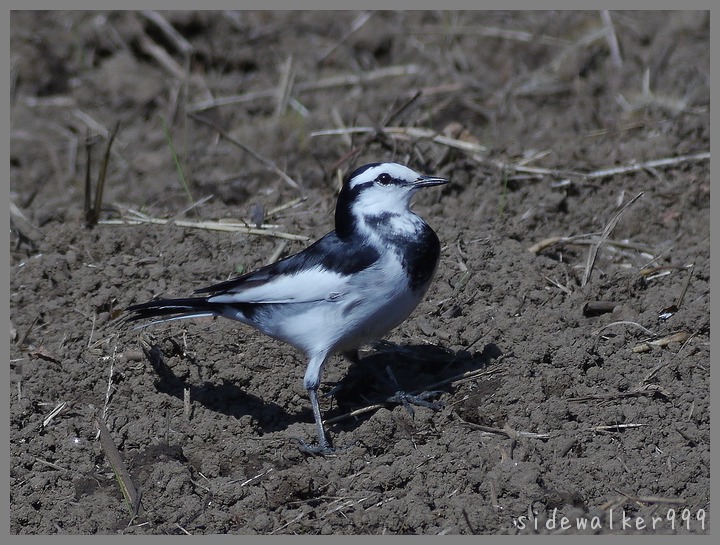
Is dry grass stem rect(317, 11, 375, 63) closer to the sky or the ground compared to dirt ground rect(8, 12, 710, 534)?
closer to the sky

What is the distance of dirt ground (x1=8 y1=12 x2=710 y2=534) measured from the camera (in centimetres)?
497

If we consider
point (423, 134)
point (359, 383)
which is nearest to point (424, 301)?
point (359, 383)

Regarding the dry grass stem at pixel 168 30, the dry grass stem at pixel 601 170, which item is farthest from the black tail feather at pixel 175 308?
the dry grass stem at pixel 168 30

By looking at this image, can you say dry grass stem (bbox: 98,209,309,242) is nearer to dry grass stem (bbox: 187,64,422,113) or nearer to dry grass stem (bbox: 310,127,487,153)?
dry grass stem (bbox: 310,127,487,153)

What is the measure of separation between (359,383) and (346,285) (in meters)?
0.90

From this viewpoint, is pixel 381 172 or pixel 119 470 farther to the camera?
pixel 381 172

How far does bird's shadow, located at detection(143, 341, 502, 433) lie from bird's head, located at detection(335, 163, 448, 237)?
926 millimetres

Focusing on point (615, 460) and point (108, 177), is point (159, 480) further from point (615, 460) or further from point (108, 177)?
point (108, 177)

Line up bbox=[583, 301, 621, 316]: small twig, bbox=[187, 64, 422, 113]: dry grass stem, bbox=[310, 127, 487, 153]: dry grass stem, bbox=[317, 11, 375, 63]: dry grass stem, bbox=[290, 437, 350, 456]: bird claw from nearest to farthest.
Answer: bbox=[290, 437, 350, 456]: bird claw
bbox=[583, 301, 621, 316]: small twig
bbox=[310, 127, 487, 153]: dry grass stem
bbox=[187, 64, 422, 113]: dry grass stem
bbox=[317, 11, 375, 63]: dry grass stem

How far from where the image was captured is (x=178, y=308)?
5.74 meters

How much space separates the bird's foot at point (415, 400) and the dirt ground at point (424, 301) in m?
0.07

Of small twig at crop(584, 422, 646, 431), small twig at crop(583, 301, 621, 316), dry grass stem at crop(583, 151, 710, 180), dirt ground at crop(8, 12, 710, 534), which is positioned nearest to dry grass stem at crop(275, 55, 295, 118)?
dirt ground at crop(8, 12, 710, 534)

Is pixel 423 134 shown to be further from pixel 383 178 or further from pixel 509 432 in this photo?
pixel 509 432

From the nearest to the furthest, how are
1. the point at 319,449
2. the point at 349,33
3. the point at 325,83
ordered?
the point at 319,449 → the point at 325,83 → the point at 349,33
